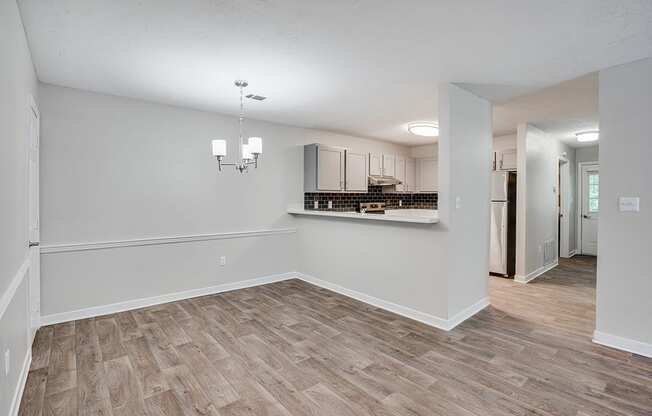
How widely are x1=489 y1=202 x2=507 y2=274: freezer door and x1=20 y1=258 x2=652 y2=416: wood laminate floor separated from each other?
1458 mm

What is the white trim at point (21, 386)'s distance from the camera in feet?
6.08

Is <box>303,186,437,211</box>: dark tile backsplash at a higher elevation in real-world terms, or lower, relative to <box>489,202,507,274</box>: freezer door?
higher

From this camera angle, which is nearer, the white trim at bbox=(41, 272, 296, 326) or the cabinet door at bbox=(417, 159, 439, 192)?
the white trim at bbox=(41, 272, 296, 326)

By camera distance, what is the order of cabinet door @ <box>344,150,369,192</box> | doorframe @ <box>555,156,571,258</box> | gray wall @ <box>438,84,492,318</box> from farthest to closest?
doorframe @ <box>555,156,571,258</box> → cabinet door @ <box>344,150,369,192</box> → gray wall @ <box>438,84,492,318</box>

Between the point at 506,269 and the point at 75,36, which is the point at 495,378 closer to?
the point at 506,269

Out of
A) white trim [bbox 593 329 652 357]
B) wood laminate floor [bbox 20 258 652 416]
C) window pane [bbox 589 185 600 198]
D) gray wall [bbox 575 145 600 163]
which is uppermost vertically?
gray wall [bbox 575 145 600 163]

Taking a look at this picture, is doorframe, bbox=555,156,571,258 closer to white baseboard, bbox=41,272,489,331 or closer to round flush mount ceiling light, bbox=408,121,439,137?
round flush mount ceiling light, bbox=408,121,439,137

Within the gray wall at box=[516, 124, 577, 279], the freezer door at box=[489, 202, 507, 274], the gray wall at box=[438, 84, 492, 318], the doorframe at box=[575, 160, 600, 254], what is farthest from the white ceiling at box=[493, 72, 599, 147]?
the doorframe at box=[575, 160, 600, 254]

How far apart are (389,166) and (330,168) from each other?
5.29ft

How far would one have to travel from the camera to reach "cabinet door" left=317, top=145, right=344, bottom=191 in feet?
16.5

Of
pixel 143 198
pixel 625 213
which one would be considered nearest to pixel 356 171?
pixel 143 198

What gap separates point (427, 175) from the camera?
6.70 metres

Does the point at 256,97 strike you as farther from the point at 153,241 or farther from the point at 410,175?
the point at 410,175

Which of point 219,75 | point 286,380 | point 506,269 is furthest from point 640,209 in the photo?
point 219,75
